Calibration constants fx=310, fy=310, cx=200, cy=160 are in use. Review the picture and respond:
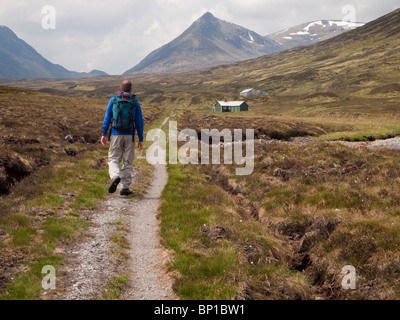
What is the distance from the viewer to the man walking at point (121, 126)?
12.9 metres

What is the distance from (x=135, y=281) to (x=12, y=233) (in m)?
4.21

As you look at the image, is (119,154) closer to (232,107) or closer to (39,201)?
(39,201)

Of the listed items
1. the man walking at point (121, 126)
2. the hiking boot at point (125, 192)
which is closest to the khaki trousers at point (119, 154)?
the man walking at point (121, 126)

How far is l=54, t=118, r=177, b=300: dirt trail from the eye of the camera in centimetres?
695

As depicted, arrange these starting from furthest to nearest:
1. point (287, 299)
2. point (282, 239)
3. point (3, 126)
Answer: point (3, 126) < point (282, 239) < point (287, 299)

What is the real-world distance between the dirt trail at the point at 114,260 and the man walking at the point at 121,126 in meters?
1.89

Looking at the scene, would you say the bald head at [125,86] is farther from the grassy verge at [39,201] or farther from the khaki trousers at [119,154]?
the grassy verge at [39,201]

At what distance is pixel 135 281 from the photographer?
7605 mm

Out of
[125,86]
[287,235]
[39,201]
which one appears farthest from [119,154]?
[287,235]

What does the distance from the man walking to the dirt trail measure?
6.21 ft

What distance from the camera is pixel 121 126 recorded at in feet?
43.2

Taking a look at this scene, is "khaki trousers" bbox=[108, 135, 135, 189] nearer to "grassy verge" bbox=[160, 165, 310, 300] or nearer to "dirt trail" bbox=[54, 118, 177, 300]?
"dirt trail" bbox=[54, 118, 177, 300]

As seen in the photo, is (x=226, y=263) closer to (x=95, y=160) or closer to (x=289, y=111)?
(x=95, y=160)
